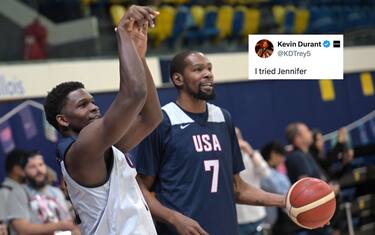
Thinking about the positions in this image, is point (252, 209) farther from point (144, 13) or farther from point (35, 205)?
point (144, 13)

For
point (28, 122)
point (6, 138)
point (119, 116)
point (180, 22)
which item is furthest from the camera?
point (180, 22)

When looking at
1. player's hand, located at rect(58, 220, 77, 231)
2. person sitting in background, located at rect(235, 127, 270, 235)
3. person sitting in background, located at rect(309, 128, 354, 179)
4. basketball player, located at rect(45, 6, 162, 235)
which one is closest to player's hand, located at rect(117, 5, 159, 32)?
basketball player, located at rect(45, 6, 162, 235)

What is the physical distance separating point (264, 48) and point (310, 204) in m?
0.89

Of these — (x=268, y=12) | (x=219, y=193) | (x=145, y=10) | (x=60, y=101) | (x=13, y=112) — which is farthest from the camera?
(x=268, y=12)

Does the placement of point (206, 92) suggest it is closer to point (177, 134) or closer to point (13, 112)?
point (177, 134)

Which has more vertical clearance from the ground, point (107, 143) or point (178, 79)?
point (178, 79)

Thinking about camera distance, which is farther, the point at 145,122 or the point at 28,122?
the point at 28,122

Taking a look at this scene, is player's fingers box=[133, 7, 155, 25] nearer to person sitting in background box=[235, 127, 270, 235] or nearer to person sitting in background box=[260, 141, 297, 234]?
person sitting in background box=[235, 127, 270, 235]

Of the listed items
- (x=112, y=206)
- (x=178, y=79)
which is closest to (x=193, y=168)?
(x=178, y=79)

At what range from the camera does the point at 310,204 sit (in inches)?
149

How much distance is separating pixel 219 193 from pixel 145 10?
130cm

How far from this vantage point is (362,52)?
437 inches

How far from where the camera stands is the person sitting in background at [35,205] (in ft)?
18.4

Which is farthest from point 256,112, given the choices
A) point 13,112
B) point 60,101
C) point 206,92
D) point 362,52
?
point 60,101
